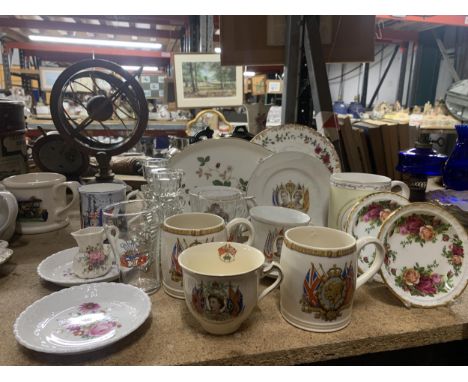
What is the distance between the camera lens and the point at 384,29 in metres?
5.09

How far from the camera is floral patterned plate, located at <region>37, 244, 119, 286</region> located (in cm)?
69

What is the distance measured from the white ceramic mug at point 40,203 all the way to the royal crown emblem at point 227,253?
53 cm

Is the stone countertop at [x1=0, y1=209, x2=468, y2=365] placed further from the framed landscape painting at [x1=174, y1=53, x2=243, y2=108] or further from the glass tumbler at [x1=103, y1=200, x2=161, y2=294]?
the framed landscape painting at [x1=174, y1=53, x2=243, y2=108]

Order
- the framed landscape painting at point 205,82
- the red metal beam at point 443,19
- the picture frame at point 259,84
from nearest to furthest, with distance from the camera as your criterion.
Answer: the framed landscape painting at point 205,82, the red metal beam at point 443,19, the picture frame at point 259,84

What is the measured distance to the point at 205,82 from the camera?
269 cm

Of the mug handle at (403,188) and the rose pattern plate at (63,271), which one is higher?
the mug handle at (403,188)

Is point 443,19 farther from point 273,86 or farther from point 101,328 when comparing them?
point 101,328

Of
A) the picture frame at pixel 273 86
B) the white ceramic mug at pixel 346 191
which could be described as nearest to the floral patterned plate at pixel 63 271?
the white ceramic mug at pixel 346 191

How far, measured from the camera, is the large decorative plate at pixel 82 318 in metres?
0.52

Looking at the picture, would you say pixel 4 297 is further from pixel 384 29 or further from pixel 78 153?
pixel 384 29

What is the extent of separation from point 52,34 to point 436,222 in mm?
7019

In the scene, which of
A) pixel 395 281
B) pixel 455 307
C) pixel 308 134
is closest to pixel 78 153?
pixel 308 134

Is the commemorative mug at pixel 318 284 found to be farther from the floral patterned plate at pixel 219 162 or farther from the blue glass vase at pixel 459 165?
the blue glass vase at pixel 459 165

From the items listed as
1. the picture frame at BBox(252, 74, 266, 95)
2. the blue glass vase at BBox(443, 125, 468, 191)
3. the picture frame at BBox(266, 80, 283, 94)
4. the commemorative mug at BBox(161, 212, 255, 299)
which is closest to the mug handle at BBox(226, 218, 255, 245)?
the commemorative mug at BBox(161, 212, 255, 299)
